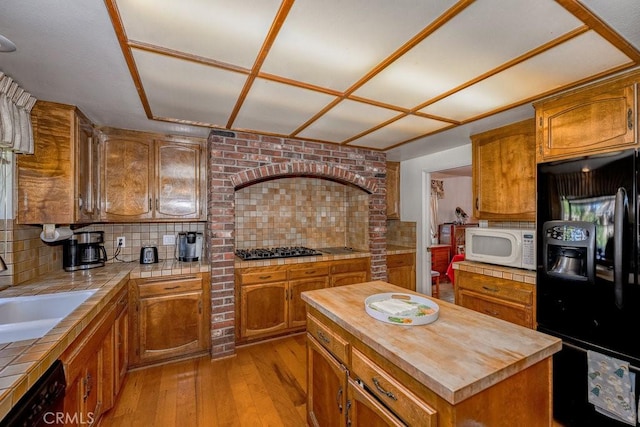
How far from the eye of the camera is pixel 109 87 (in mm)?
1832

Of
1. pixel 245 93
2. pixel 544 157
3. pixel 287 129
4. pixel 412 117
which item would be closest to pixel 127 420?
pixel 245 93

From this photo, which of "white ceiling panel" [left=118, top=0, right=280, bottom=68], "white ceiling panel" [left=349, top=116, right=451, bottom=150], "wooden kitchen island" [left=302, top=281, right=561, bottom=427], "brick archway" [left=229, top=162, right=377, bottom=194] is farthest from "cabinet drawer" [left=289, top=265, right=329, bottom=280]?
"white ceiling panel" [left=118, top=0, right=280, bottom=68]

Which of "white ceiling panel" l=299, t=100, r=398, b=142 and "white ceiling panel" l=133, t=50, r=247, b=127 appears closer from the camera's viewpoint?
"white ceiling panel" l=133, t=50, r=247, b=127

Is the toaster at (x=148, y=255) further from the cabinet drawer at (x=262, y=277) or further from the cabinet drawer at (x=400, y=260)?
the cabinet drawer at (x=400, y=260)

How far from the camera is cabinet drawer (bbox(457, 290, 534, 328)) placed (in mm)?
2287

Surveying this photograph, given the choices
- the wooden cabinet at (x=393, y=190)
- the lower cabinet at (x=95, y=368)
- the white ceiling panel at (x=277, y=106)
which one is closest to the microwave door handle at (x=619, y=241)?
the white ceiling panel at (x=277, y=106)

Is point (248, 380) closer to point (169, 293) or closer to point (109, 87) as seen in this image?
point (169, 293)

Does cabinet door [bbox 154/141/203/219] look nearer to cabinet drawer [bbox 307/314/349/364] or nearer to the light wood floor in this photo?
the light wood floor

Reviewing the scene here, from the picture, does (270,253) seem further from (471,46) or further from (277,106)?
(471,46)

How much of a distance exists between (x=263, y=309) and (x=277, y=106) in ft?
6.78

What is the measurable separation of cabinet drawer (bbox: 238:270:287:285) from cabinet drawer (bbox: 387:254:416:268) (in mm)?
1604

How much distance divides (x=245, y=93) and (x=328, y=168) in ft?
4.91

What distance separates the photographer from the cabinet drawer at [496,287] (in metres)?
2.31

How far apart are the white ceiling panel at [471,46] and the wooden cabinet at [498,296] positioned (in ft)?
5.75
